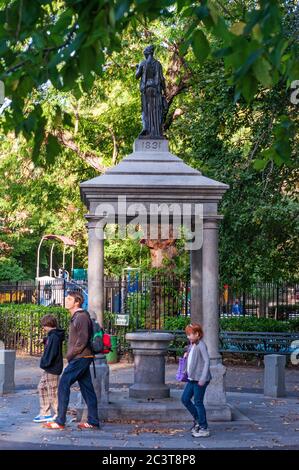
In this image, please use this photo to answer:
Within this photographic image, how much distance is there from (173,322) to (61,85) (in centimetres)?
1697

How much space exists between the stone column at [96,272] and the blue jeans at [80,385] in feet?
4.76

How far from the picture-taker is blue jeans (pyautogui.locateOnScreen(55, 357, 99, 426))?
10625mm

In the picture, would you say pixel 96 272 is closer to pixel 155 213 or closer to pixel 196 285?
pixel 155 213

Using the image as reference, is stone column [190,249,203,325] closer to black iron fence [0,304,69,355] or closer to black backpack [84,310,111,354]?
black backpack [84,310,111,354]

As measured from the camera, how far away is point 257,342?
67.3 feet

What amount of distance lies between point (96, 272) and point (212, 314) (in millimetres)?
1818

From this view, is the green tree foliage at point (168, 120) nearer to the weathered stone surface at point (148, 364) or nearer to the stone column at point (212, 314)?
the stone column at point (212, 314)

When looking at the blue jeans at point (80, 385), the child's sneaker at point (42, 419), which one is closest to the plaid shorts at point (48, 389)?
the child's sneaker at point (42, 419)

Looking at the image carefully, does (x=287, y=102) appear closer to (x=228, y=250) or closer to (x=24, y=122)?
(x=228, y=250)

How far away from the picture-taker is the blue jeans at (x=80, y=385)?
1062 cm

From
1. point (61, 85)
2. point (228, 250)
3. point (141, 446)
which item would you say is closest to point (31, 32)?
point (61, 85)

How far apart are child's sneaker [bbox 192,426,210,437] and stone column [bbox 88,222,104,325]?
7.86ft

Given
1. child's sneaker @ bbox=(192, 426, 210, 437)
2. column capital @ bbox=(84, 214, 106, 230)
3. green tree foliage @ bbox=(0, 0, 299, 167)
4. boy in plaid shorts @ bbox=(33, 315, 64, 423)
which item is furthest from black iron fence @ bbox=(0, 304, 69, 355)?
green tree foliage @ bbox=(0, 0, 299, 167)

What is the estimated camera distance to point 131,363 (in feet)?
69.2
